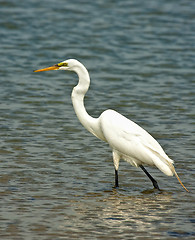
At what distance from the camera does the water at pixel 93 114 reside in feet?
22.6

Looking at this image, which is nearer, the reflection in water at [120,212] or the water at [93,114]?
the reflection in water at [120,212]

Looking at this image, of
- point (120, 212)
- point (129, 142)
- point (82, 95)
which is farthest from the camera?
point (82, 95)

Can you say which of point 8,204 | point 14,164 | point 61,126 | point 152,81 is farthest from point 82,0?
point 8,204

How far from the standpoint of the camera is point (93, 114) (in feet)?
38.0

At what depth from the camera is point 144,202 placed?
298 inches

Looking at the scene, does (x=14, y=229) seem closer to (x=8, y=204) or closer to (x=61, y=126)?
(x=8, y=204)

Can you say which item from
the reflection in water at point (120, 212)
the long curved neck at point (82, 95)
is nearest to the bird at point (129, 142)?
the long curved neck at point (82, 95)

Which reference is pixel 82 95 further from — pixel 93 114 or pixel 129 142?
pixel 93 114

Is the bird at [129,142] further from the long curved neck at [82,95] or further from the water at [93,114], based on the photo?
the water at [93,114]

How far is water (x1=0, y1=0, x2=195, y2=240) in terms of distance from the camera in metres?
6.88

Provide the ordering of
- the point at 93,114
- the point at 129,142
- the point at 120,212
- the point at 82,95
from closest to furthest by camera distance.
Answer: the point at 120,212
the point at 129,142
the point at 82,95
the point at 93,114

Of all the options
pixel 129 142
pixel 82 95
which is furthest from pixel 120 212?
pixel 82 95

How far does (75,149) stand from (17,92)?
142 inches

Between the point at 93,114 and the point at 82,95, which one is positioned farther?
the point at 93,114
